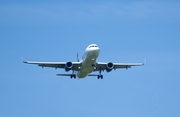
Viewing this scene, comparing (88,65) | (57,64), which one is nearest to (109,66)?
(88,65)

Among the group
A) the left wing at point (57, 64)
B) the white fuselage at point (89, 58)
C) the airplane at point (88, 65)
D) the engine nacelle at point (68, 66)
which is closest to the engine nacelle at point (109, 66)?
the airplane at point (88, 65)

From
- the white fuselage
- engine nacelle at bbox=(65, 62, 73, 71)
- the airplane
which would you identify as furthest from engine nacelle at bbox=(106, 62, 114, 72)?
engine nacelle at bbox=(65, 62, 73, 71)

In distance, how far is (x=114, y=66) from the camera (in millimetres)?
99562

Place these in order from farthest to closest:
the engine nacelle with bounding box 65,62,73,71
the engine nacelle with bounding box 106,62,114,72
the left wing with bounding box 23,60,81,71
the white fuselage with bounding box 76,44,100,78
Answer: the engine nacelle with bounding box 106,62,114,72 → the left wing with bounding box 23,60,81,71 → the engine nacelle with bounding box 65,62,73,71 → the white fuselage with bounding box 76,44,100,78

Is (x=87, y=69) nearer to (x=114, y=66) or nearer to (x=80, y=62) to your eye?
(x=80, y=62)

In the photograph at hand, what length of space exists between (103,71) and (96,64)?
346 cm

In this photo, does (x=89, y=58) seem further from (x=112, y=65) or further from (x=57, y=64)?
(x=57, y=64)

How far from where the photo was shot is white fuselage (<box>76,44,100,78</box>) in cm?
8944

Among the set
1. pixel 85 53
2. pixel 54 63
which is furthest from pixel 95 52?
pixel 54 63

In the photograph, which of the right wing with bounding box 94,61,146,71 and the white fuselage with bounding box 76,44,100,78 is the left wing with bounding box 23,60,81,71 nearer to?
the white fuselage with bounding box 76,44,100,78

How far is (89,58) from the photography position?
89938 millimetres

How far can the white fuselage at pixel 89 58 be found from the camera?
8944cm

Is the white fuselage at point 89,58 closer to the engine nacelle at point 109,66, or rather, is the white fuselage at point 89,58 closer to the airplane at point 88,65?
the airplane at point 88,65

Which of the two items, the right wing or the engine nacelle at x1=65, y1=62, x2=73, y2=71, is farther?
the right wing
